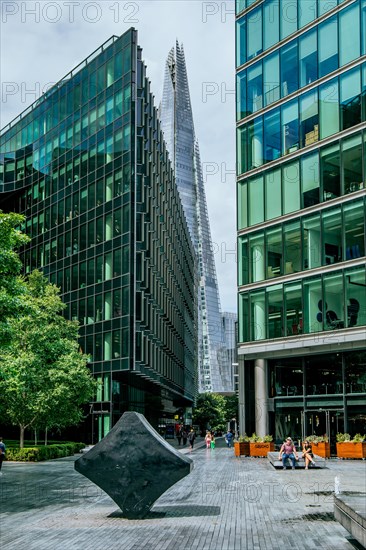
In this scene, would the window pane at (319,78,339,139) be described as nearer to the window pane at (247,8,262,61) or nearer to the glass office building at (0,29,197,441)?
the window pane at (247,8,262,61)

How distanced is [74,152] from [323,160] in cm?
3348

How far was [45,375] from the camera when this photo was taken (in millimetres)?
43219

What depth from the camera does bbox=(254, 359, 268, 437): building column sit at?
4666 cm

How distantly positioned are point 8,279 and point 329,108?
27.0 m

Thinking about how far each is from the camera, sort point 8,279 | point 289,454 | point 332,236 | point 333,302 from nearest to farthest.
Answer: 1. point 8,279
2. point 289,454
3. point 333,302
4. point 332,236

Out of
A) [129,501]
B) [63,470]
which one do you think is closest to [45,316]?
[63,470]

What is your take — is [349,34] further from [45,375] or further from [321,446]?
[45,375]

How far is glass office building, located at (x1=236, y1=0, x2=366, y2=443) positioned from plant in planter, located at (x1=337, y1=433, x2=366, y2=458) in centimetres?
218

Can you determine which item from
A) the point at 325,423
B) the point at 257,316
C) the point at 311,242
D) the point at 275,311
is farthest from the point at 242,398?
the point at 311,242

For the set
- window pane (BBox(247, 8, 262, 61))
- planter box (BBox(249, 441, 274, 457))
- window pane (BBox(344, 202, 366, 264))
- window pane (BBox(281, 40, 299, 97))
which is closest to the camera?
window pane (BBox(344, 202, 366, 264))

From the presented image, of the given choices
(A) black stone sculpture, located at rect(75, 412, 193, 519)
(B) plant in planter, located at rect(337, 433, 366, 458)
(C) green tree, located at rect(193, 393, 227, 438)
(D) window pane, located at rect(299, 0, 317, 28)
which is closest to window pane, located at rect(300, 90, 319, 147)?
(D) window pane, located at rect(299, 0, 317, 28)

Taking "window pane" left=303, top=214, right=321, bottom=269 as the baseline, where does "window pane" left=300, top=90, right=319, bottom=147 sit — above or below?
above

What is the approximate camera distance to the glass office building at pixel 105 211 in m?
61.9

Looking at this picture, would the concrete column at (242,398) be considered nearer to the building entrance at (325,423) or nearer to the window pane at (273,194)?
the building entrance at (325,423)
